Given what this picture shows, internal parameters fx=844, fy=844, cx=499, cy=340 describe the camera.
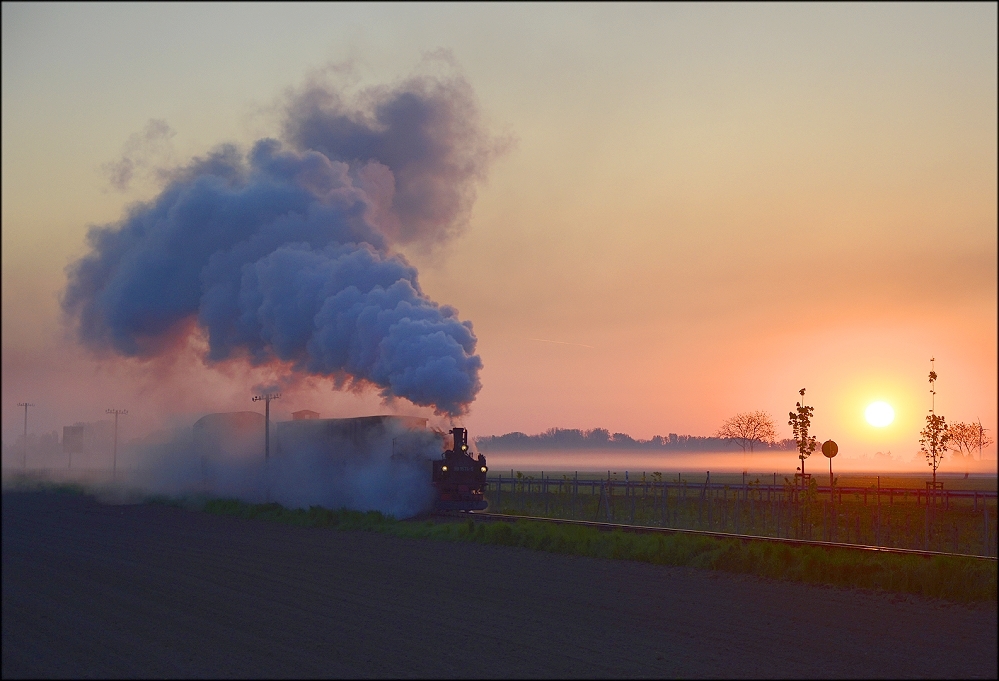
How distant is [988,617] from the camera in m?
15.7

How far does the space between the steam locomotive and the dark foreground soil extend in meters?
10.7

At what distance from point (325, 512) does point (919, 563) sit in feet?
84.4

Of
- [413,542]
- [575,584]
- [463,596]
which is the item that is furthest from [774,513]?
[463,596]

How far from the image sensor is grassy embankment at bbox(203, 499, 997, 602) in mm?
19047

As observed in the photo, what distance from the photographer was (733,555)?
24.0 meters

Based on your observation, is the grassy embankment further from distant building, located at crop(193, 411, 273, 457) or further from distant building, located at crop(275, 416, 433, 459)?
distant building, located at crop(193, 411, 273, 457)

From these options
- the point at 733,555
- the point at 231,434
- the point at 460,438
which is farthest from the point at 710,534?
the point at 231,434

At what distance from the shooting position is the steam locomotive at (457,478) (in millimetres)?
37062

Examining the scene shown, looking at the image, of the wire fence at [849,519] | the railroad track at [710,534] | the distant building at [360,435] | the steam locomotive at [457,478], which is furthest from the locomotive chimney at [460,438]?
the wire fence at [849,519]

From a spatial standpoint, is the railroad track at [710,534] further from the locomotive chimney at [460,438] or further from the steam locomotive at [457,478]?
the locomotive chimney at [460,438]

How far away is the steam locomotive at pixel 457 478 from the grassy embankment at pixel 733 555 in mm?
1721

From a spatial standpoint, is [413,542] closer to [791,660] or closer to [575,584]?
[575,584]

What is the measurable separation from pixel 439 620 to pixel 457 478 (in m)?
20.0

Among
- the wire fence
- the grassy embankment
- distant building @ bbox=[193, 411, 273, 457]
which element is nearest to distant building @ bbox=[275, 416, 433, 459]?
the grassy embankment
